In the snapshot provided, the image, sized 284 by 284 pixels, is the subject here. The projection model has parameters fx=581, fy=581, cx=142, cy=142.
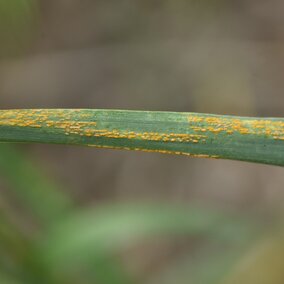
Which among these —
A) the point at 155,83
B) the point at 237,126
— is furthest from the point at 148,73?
the point at 237,126

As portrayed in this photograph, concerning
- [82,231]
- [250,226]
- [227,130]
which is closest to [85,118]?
[227,130]

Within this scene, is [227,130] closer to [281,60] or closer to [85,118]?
[85,118]

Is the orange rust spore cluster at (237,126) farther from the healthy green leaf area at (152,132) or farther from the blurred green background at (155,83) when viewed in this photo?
the blurred green background at (155,83)

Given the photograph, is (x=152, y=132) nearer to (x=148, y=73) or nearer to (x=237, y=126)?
(x=237, y=126)

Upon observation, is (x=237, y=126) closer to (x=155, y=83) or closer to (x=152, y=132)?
(x=152, y=132)

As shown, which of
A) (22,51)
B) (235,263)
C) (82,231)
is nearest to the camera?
(82,231)

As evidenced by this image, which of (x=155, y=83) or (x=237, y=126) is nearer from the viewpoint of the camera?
(x=237, y=126)

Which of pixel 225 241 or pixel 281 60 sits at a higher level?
pixel 281 60
